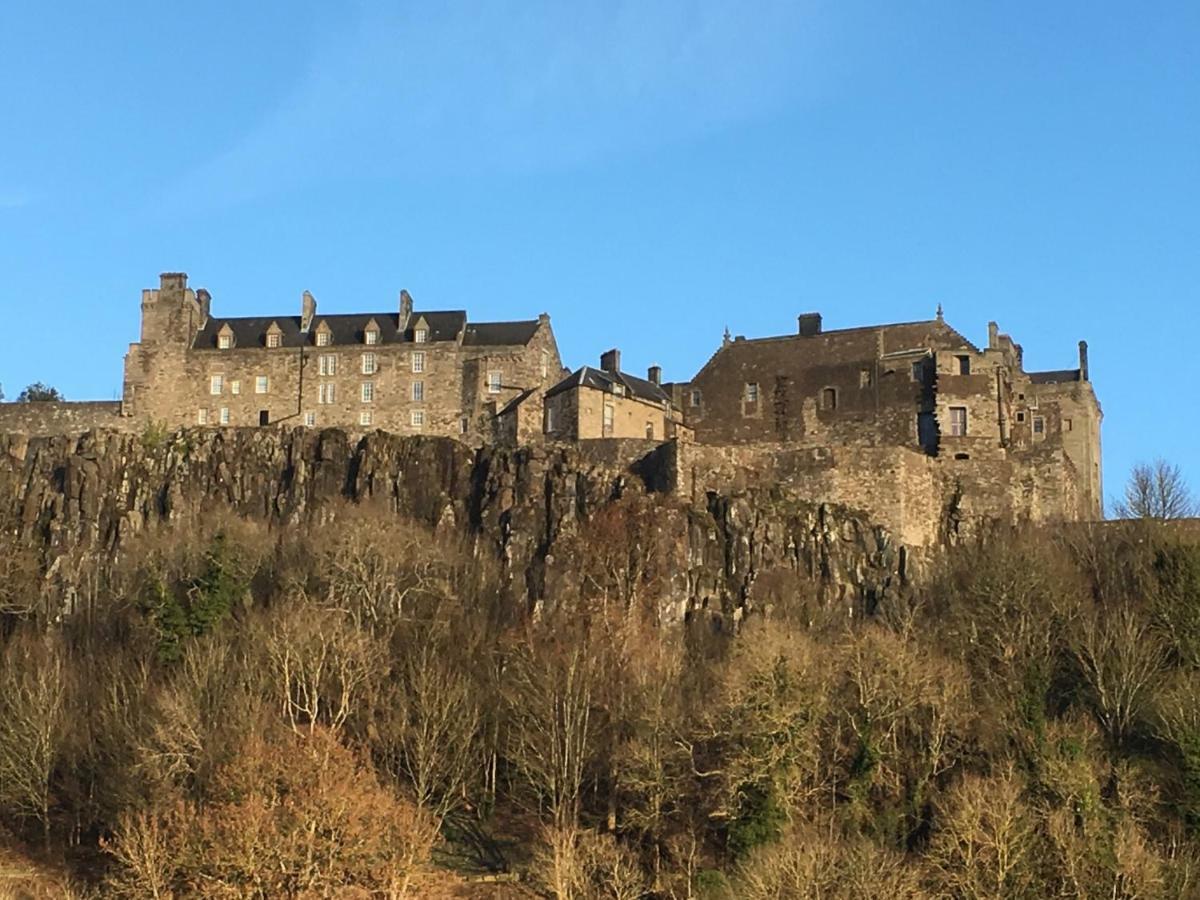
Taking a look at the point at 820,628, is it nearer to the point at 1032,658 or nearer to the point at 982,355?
the point at 1032,658

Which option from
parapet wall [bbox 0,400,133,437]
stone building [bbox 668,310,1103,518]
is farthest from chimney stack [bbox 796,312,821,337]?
parapet wall [bbox 0,400,133,437]

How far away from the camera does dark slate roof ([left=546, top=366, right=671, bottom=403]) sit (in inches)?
3012

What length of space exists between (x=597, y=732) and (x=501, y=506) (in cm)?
1617

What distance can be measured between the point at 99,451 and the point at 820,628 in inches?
1282

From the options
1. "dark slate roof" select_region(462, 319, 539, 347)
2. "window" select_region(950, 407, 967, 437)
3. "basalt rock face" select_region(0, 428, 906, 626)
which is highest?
"dark slate roof" select_region(462, 319, 539, 347)

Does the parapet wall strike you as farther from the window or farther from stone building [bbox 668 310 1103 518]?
the window

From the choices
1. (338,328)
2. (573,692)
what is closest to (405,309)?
(338,328)

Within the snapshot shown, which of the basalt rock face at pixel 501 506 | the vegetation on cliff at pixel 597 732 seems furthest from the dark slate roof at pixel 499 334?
the vegetation on cliff at pixel 597 732

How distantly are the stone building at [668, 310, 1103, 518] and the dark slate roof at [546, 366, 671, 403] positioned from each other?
1.35m

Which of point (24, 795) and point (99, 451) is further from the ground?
point (99, 451)

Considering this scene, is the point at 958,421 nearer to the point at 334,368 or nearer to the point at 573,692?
the point at 573,692

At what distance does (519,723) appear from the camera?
52438 mm

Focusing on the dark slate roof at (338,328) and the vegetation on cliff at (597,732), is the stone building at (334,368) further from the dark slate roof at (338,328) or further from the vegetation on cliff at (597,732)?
the vegetation on cliff at (597,732)

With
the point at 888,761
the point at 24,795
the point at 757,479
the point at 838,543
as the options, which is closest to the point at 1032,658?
the point at 888,761
